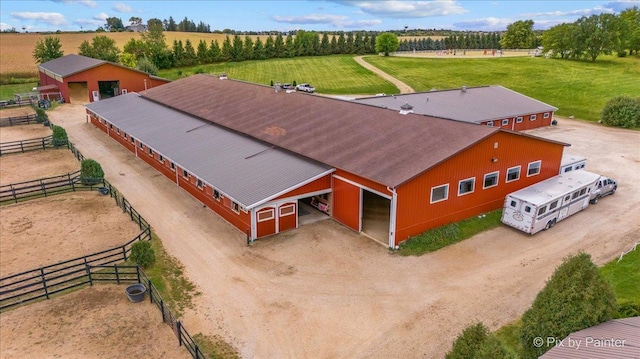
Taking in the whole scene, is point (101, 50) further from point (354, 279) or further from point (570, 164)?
point (570, 164)

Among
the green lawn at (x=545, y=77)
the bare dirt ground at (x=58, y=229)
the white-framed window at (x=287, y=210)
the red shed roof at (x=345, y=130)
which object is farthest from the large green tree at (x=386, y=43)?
the white-framed window at (x=287, y=210)

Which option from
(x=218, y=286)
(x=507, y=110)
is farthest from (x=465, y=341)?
(x=507, y=110)

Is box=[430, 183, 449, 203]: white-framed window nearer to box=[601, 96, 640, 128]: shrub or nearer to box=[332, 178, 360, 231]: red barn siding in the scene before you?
box=[332, 178, 360, 231]: red barn siding

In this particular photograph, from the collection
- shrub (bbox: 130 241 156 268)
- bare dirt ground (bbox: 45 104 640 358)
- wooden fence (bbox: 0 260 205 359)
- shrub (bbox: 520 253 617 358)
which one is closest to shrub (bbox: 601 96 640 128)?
bare dirt ground (bbox: 45 104 640 358)

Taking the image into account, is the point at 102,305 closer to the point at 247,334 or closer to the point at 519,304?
the point at 247,334

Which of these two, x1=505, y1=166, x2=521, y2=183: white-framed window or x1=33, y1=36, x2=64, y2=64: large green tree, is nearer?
x1=505, y1=166, x2=521, y2=183: white-framed window
